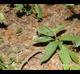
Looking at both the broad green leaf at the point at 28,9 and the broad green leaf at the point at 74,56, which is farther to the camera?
the broad green leaf at the point at 28,9

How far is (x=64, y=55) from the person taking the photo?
2.20m

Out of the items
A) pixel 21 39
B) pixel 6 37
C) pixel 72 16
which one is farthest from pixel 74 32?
pixel 6 37

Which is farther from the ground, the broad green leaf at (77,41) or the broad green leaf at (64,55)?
the broad green leaf at (77,41)

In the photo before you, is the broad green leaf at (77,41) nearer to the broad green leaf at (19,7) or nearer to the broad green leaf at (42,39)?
the broad green leaf at (42,39)

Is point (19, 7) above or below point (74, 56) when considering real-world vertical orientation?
above

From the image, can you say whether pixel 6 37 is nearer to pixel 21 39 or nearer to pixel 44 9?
pixel 21 39

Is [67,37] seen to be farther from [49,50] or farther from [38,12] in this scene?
[38,12]

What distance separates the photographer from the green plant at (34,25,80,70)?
2.19 m

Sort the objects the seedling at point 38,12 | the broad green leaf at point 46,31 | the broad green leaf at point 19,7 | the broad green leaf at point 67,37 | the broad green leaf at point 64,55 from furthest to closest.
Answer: the broad green leaf at point 19,7 → the seedling at point 38,12 → the broad green leaf at point 46,31 → the broad green leaf at point 67,37 → the broad green leaf at point 64,55

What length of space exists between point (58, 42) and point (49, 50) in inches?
5.3

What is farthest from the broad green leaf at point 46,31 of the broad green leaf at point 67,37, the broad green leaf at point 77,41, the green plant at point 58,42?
the broad green leaf at point 77,41

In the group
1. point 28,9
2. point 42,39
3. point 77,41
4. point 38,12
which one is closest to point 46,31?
point 42,39

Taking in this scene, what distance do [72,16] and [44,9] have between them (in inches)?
15.0

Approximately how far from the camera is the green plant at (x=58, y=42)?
2188 mm
